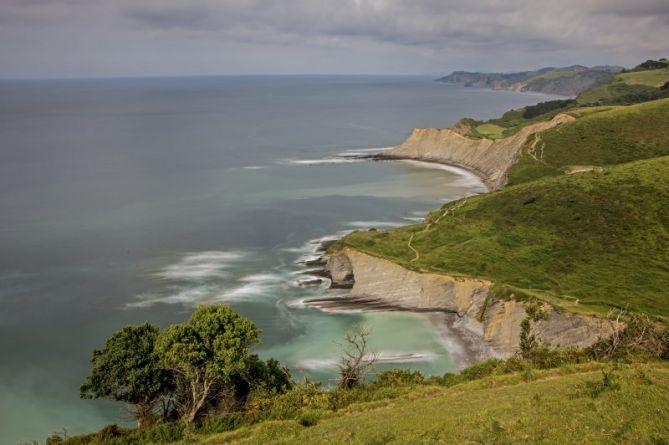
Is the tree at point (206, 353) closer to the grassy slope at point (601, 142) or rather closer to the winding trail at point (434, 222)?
the winding trail at point (434, 222)

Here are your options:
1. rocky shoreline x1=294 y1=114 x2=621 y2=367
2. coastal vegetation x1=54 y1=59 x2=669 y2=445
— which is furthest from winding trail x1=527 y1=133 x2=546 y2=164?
rocky shoreline x1=294 y1=114 x2=621 y2=367

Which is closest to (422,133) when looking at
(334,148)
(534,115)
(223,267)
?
(334,148)

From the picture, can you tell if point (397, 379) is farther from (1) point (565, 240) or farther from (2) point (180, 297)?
(1) point (565, 240)

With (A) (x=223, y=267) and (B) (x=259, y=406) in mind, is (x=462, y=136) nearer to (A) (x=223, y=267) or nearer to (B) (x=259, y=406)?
(A) (x=223, y=267)

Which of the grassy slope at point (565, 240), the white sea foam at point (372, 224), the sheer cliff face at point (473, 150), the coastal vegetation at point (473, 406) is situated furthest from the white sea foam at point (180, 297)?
the sheer cliff face at point (473, 150)

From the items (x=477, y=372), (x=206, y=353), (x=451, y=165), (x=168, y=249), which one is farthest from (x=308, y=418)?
(x=451, y=165)

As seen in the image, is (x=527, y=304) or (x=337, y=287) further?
(x=337, y=287)
